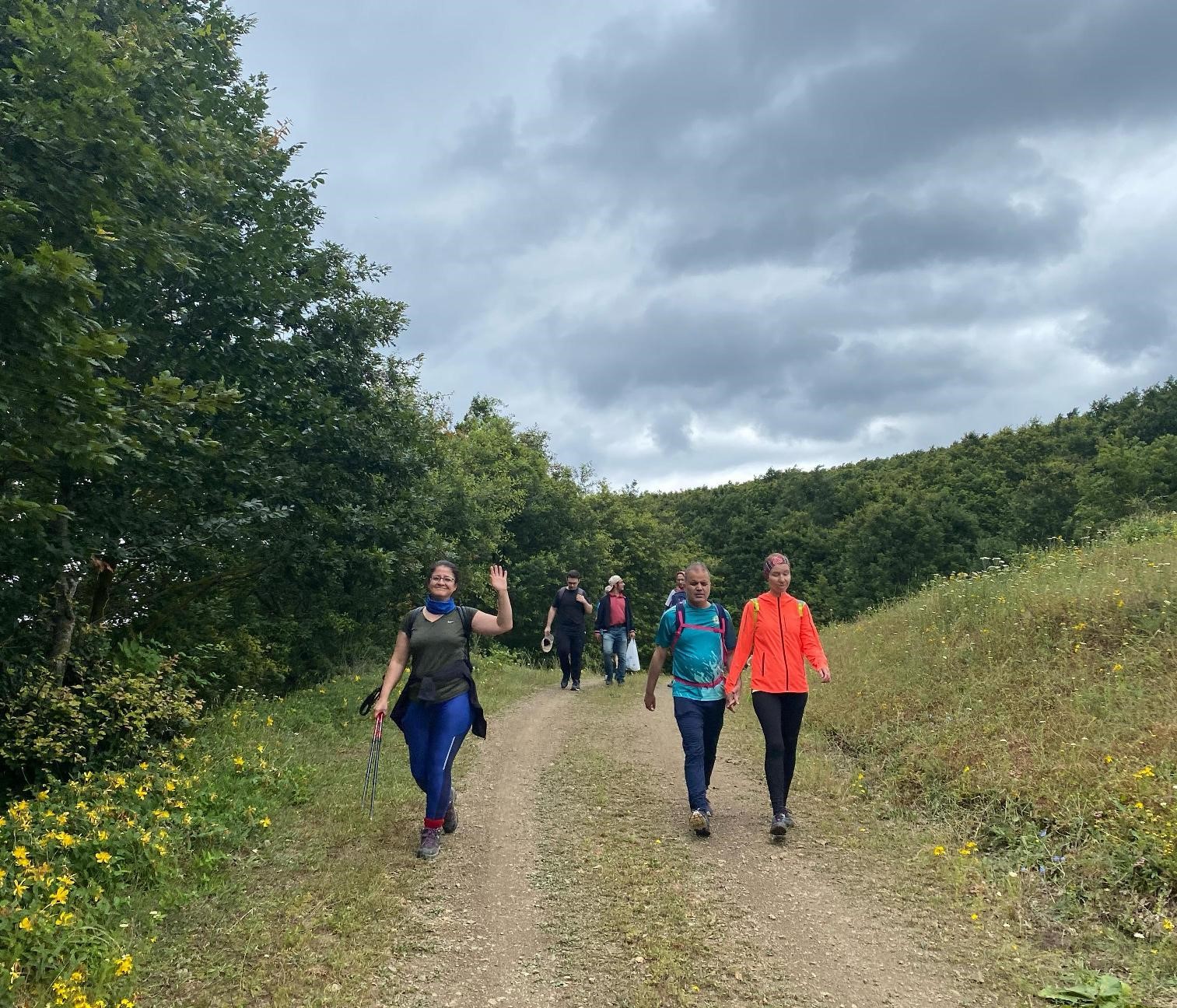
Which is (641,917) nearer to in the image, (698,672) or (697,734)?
(697,734)

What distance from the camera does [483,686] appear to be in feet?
43.8

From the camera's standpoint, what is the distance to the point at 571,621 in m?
13.5

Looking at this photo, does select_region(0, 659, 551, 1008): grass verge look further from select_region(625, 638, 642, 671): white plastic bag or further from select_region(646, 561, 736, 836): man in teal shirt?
select_region(625, 638, 642, 671): white plastic bag

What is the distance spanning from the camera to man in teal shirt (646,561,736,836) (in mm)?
5586

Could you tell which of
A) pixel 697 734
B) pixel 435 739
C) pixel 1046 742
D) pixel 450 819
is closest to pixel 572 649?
pixel 450 819

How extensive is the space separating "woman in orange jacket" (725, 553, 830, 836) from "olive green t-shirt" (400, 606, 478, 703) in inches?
79.6

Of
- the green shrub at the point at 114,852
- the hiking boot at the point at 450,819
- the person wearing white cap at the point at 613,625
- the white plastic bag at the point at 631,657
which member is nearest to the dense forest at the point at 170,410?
the green shrub at the point at 114,852

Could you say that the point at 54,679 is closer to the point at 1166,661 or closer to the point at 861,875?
the point at 861,875

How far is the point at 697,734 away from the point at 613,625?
28.8 ft

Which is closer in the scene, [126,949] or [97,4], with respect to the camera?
[126,949]

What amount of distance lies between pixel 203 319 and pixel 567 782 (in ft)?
21.0

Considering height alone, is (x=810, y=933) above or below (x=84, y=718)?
below

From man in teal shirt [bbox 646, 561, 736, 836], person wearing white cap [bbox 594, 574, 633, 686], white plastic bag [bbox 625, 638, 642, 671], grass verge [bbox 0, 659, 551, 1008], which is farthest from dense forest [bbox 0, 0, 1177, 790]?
white plastic bag [bbox 625, 638, 642, 671]

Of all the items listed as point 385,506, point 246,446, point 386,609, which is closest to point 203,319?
point 246,446
